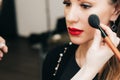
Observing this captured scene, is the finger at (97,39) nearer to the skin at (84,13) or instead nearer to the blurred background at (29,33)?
the skin at (84,13)

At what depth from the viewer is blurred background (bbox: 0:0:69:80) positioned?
3.58 m

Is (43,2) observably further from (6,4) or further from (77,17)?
(77,17)

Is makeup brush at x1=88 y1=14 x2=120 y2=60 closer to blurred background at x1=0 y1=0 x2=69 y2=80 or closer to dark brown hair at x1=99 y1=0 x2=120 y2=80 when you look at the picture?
dark brown hair at x1=99 y1=0 x2=120 y2=80

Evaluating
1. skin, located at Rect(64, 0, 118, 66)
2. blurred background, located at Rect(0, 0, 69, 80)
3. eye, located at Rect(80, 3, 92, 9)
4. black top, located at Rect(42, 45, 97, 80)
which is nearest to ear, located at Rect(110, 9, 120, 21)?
skin, located at Rect(64, 0, 118, 66)

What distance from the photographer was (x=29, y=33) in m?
4.50

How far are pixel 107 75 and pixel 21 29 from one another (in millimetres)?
3509

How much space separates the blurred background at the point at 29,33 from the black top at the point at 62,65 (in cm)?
189

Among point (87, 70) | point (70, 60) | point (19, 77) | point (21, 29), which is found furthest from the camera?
point (21, 29)

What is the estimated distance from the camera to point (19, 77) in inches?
132

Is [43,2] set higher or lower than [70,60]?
lower

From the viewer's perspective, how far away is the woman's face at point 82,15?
1170mm

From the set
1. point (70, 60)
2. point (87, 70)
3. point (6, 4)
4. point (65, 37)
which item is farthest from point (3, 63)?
Answer: point (87, 70)

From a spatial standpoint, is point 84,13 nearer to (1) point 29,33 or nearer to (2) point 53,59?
(2) point 53,59

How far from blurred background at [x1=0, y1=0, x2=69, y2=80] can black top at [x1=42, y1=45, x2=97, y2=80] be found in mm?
1894
